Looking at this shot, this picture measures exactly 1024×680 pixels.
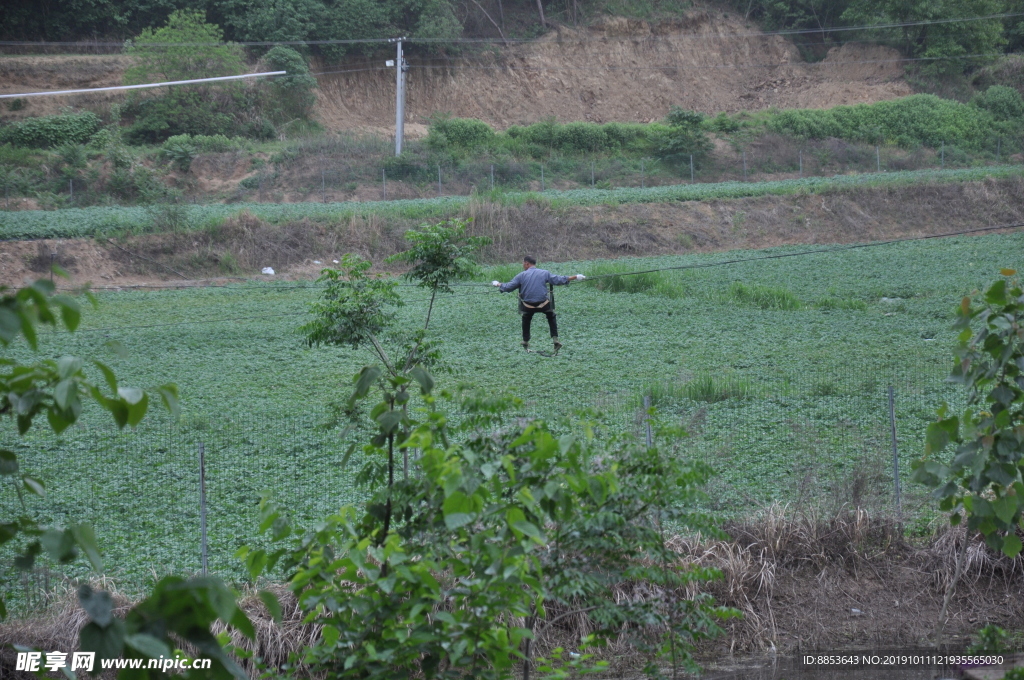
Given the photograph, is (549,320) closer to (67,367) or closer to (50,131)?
(67,367)

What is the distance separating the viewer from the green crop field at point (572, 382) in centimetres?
1011

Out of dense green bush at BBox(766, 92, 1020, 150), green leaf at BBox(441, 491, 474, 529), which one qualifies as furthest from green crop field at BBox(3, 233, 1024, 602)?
dense green bush at BBox(766, 92, 1020, 150)

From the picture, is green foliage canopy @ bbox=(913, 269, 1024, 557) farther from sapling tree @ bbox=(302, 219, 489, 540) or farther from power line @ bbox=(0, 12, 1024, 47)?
power line @ bbox=(0, 12, 1024, 47)

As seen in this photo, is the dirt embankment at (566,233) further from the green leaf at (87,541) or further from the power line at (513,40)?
the green leaf at (87,541)

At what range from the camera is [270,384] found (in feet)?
53.8

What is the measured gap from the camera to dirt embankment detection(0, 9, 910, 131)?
55.3m

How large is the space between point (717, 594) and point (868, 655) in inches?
53.5

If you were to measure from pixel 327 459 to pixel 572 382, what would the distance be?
198 inches

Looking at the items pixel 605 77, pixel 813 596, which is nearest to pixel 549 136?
pixel 605 77

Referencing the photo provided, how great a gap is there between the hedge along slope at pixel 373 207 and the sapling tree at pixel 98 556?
34.1 m

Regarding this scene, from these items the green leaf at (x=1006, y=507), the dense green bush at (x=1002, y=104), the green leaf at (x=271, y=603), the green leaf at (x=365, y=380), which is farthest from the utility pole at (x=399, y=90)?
the green leaf at (x=271, y=603)

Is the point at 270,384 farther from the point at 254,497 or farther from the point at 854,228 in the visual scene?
the point at 854,228

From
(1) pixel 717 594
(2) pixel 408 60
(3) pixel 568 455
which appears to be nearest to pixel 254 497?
(1) pixel 717 594

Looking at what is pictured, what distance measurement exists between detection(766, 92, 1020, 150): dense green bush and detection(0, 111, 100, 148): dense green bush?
38523mm
